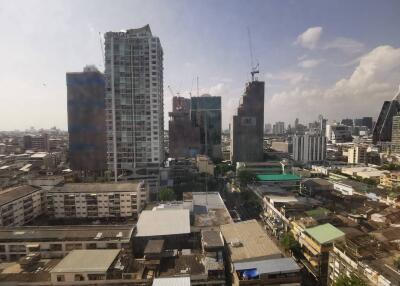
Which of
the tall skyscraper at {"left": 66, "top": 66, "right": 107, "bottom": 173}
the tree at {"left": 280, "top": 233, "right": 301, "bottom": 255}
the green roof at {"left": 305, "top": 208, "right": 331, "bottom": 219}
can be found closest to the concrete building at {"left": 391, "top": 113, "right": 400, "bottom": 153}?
the green roof at {"left": 305, "top": 208, "right": 331, "bottom": 219}

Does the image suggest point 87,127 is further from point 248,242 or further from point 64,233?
point 248,242

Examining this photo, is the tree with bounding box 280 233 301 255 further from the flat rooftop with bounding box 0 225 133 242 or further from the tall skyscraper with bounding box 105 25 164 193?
the tall skyscraper with bounding box 105 25 164 193

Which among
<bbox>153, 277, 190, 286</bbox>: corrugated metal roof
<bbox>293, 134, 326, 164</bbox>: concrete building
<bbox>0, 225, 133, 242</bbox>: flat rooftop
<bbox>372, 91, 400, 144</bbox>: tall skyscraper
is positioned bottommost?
<bbox>153, 277, 190, 286</bbox>: corrugated metal roof

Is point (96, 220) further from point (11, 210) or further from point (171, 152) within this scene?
point (171, 152)

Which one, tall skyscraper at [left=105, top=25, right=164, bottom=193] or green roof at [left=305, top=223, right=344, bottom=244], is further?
tall skyscraper at [left=105, top=25, right=164, bottom=193]

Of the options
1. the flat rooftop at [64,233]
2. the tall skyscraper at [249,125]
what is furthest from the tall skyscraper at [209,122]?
the flat rooftop at [64,233]

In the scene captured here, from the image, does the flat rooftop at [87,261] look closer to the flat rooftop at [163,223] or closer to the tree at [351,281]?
the flat rooftop at [163,223]
